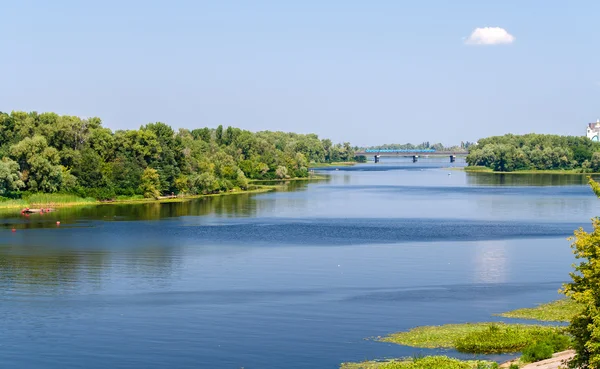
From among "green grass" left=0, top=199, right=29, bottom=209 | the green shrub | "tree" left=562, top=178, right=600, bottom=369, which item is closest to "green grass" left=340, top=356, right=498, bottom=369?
the green shrub

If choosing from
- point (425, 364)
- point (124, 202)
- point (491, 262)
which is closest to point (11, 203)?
point (124, 202)

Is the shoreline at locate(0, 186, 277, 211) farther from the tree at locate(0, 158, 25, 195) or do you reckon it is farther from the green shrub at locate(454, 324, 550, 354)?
the green shrub at locate(454, 324, 550, 354)

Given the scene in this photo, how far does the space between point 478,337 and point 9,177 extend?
9068 centimetres

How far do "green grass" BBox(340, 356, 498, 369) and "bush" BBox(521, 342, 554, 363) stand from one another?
175cm

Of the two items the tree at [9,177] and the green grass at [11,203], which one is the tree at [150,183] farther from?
the green grass at [11,203]

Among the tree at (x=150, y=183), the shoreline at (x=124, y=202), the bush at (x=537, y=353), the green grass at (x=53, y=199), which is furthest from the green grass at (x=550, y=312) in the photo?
the tree at (x=150, y=183)

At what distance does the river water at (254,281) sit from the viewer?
134ft

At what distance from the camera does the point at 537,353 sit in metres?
35.4

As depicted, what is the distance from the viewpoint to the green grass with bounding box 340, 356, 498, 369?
3456 centimetres

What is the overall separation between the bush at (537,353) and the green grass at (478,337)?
2931 millimetres

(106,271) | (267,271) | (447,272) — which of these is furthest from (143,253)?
(447,272)

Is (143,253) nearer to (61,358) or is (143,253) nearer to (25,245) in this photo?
(25,245)

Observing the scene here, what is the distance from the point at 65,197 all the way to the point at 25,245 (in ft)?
164

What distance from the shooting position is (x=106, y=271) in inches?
2472
